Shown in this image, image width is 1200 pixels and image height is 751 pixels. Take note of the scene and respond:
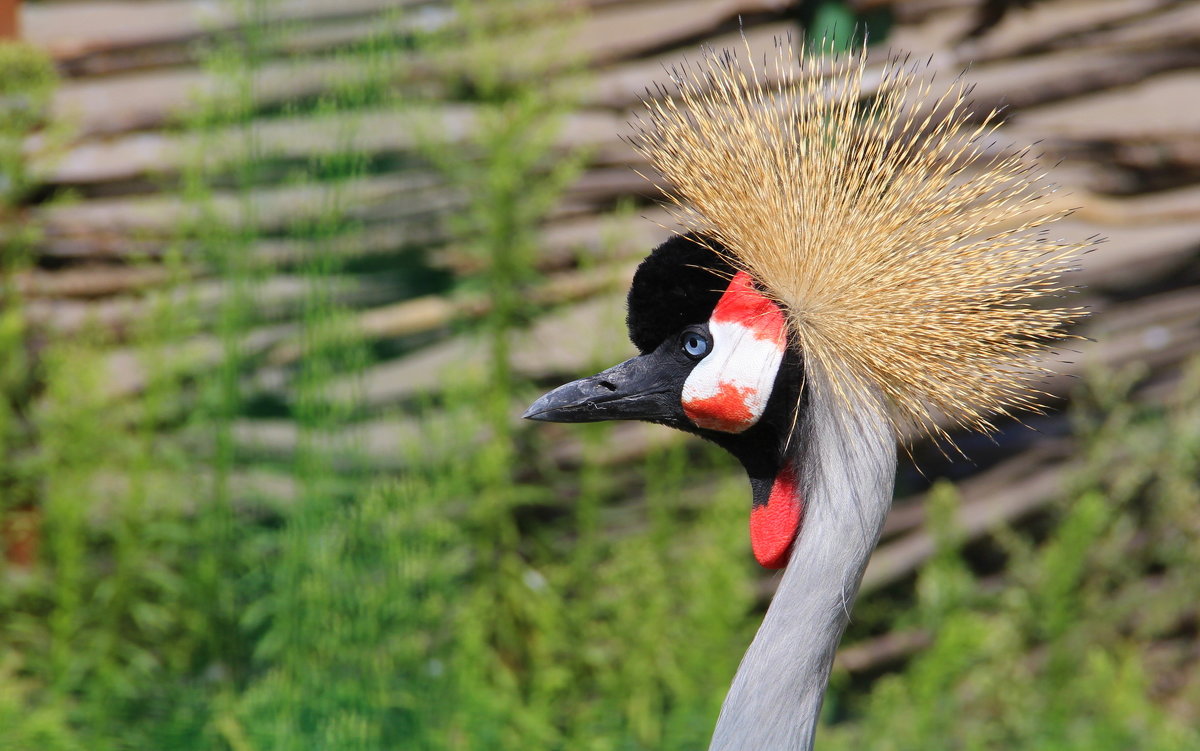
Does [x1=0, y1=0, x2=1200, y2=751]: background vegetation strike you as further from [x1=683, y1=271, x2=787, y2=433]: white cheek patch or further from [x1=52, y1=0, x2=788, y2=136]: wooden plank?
[x1=683, y1=271, x2=787, y2=433]: white cheek patch

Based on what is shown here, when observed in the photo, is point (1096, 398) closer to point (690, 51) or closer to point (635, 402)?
point (690, 51)

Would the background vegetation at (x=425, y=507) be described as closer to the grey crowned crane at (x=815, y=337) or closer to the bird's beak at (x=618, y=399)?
the bird's beak at (x=618, y=399)

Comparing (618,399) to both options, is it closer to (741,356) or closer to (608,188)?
(741,356)

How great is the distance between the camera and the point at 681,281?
1.12 m

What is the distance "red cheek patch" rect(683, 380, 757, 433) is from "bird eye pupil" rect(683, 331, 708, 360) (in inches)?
1.7

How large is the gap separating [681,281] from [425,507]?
0.83 metres

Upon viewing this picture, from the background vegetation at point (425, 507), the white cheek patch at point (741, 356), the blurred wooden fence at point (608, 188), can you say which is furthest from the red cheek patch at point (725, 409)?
the blurred wooden fence at point (608, 188)

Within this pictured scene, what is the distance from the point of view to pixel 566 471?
222 cm

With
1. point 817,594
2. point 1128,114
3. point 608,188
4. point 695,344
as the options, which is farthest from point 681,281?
point 1128,114

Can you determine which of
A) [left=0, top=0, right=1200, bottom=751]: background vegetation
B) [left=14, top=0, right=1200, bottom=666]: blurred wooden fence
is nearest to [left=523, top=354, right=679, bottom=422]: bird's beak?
[left=0, top=0, right=1200, bottom=751]: background vegetation

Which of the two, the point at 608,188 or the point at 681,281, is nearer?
the point at 681,281

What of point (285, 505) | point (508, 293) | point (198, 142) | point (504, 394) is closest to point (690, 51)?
point (508, 293)

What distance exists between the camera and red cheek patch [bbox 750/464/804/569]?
1.11 metres

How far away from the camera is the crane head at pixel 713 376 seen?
1096mm
